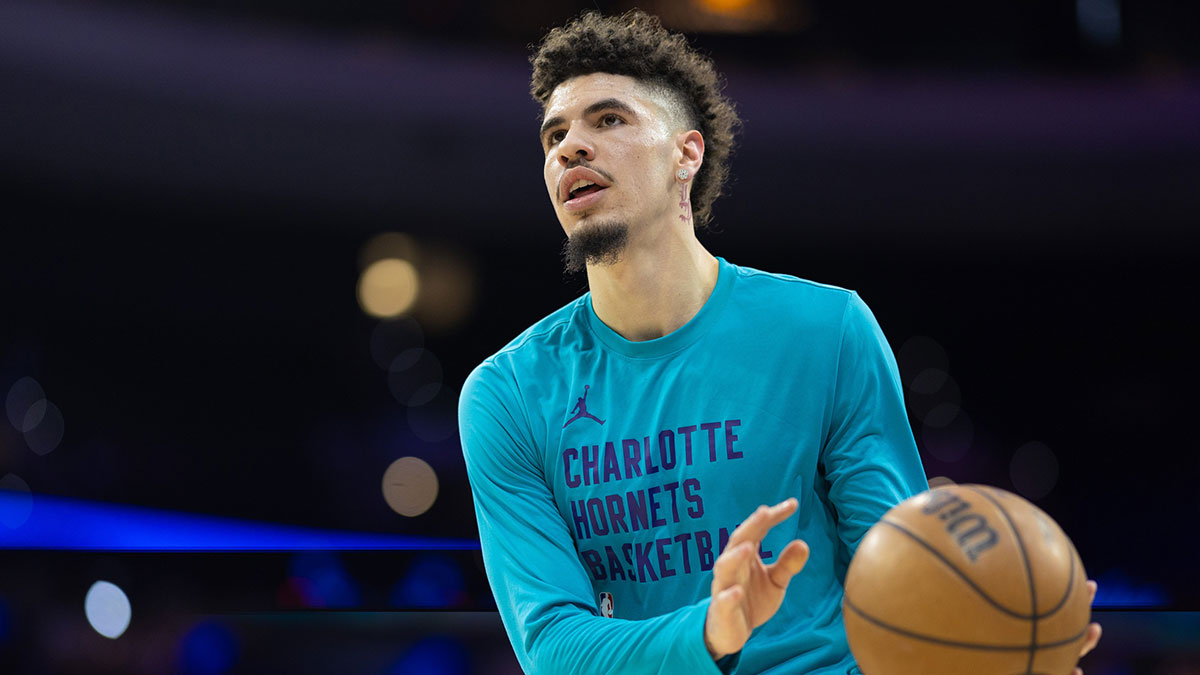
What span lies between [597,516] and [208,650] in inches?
132

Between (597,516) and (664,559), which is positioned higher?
(597,516)

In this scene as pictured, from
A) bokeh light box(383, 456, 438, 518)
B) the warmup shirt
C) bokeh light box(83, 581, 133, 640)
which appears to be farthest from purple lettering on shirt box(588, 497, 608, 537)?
bokeh light box(383, 456, 438, 518)

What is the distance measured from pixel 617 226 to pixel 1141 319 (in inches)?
187

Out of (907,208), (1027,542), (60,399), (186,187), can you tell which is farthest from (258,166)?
(1027,542)

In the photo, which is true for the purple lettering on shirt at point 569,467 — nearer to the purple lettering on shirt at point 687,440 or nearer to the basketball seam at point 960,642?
the purple lettering on shirt at point 687,440

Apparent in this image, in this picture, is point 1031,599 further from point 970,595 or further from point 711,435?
point 711,435

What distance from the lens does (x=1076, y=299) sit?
20.2 ft

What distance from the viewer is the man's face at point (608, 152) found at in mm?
2320

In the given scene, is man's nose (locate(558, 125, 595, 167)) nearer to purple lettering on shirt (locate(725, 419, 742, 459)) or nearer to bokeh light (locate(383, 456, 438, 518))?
purple lettering on shirt (locate(725, 419, 742, 459))

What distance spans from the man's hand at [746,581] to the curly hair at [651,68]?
1196mm

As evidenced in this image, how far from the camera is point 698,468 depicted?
2.17m

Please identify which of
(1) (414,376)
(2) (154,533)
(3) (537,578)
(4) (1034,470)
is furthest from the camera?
(1) (414,376)

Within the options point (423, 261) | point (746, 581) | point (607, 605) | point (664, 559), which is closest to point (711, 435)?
point (664, 559)

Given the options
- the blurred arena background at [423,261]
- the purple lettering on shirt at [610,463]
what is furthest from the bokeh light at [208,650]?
the purple lettering on shirt at [610,463]
